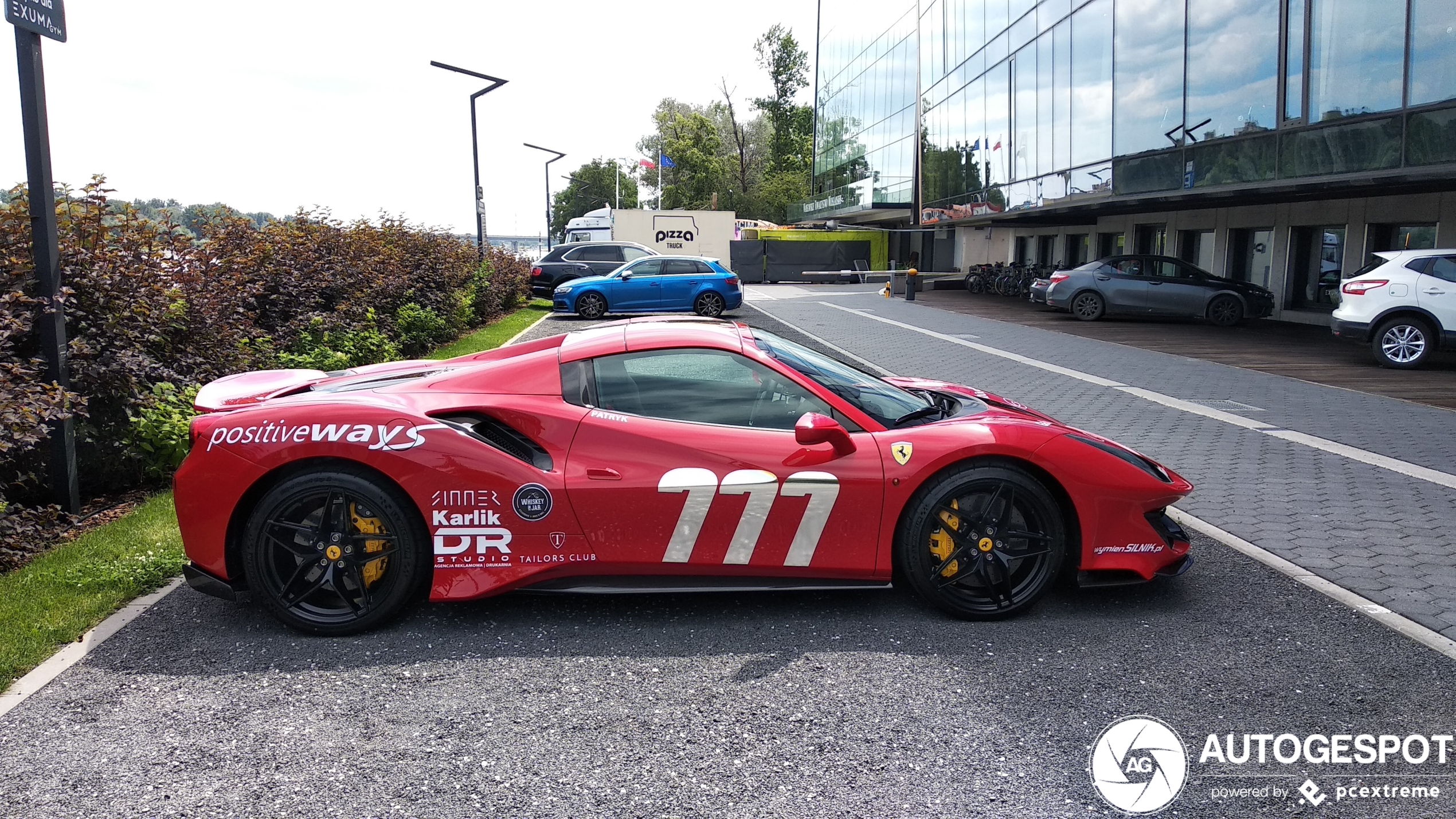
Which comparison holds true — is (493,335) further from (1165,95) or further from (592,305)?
(1165,95)

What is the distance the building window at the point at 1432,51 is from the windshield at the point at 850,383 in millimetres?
12179

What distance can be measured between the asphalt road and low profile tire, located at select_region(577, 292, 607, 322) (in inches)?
720

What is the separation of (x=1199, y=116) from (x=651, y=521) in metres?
17.8

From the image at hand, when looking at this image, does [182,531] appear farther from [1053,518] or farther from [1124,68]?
[1124,68]

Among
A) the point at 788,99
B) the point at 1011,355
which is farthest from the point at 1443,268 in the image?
the point at 788,99

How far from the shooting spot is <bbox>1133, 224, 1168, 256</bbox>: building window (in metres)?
26.3

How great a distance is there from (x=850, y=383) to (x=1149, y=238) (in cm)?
2513

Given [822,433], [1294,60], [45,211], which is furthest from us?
[1294,60]

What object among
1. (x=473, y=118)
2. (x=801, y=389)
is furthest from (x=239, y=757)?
(x=473, y=118)

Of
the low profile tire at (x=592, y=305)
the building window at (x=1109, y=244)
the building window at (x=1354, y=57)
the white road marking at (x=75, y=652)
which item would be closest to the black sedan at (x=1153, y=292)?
the building window at (x=1354, y=57)

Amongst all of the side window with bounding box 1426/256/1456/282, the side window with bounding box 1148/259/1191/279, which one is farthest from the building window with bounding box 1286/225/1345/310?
the side window with bounding box 1426/256/1456/282

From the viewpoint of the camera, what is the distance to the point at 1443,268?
1292cm

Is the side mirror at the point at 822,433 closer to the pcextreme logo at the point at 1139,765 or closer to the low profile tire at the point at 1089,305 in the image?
the pcextreme logo at the point at 1139,765

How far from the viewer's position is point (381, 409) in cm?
433
